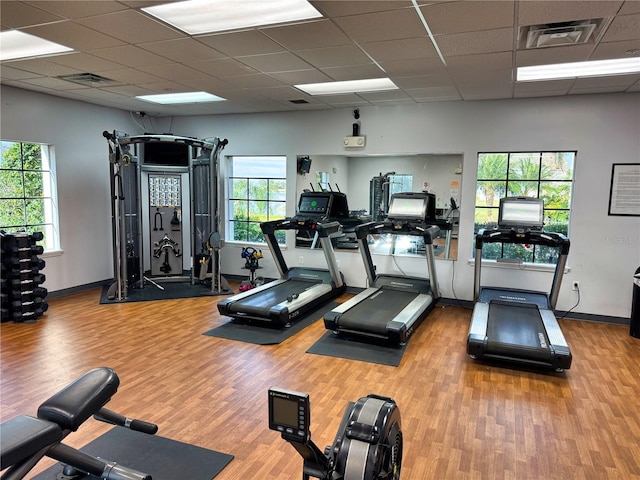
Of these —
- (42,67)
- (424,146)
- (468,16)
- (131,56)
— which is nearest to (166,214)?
(42,67)

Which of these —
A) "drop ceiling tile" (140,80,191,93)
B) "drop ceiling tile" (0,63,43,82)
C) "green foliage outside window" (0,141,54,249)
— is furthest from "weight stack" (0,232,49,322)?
"drop ceiling tile" (140,80,191,93)

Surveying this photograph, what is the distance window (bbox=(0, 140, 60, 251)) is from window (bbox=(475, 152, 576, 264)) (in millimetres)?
6238

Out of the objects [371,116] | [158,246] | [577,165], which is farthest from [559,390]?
[158,246]

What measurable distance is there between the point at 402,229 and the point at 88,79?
430 cm

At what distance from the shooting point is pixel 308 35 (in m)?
3.53

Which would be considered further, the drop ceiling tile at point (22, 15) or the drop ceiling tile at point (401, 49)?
the drop ceiling tile at point (401, 49)

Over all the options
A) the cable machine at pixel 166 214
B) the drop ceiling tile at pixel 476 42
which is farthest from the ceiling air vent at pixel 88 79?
the drop ceiling tile at pixel 476 42

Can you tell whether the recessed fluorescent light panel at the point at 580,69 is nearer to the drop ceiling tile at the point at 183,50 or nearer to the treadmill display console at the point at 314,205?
the treadmill display console at the point at 314,205

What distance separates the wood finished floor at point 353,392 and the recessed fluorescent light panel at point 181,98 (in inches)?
124

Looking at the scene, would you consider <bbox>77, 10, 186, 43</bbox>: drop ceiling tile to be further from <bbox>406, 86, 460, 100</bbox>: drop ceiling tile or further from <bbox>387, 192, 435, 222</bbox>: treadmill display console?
<bbox>387, 192, 435, 222</bbox>: treadmill display console

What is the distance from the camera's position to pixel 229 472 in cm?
258

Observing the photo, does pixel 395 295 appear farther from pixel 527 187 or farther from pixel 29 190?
pixel 29 190

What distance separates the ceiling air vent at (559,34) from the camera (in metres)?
3.26

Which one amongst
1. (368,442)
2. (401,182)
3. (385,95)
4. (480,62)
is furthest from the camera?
(401,182)
